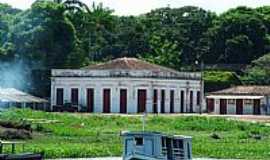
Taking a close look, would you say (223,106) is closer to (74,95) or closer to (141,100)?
(141,100)

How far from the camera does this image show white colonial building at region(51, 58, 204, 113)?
287 feet

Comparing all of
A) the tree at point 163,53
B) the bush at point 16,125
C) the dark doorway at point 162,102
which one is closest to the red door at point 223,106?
the dark doorway at point 162,102

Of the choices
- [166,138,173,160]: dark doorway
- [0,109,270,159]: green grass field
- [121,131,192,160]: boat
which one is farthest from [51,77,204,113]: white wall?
[121,131,192,160]: boat

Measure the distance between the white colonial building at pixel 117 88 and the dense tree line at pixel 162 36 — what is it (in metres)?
7.35

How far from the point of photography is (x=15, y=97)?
280 feet

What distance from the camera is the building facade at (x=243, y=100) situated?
93125 millimetres

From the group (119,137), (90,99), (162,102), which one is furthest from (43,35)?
(119,137)

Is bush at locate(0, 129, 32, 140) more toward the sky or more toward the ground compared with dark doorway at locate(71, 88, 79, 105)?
more toward the ground

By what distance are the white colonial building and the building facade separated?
22.0 feet

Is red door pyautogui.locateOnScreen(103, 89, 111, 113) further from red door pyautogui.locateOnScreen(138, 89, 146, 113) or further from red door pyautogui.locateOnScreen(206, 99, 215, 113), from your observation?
red door pyautogui.locateOnScreen(206, 99, 215, 113)

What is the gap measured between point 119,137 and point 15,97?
38.3 m

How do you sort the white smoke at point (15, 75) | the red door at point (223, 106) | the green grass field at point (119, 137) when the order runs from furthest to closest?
the red door at point (223, 106)
the white smoke at point (15, 75)
the green grass field at point (119, 137)

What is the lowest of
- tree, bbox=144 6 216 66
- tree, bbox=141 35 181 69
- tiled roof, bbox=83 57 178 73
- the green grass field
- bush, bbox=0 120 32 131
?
the green grass field

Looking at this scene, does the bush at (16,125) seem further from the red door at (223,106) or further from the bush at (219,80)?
the bush at (219,80)
